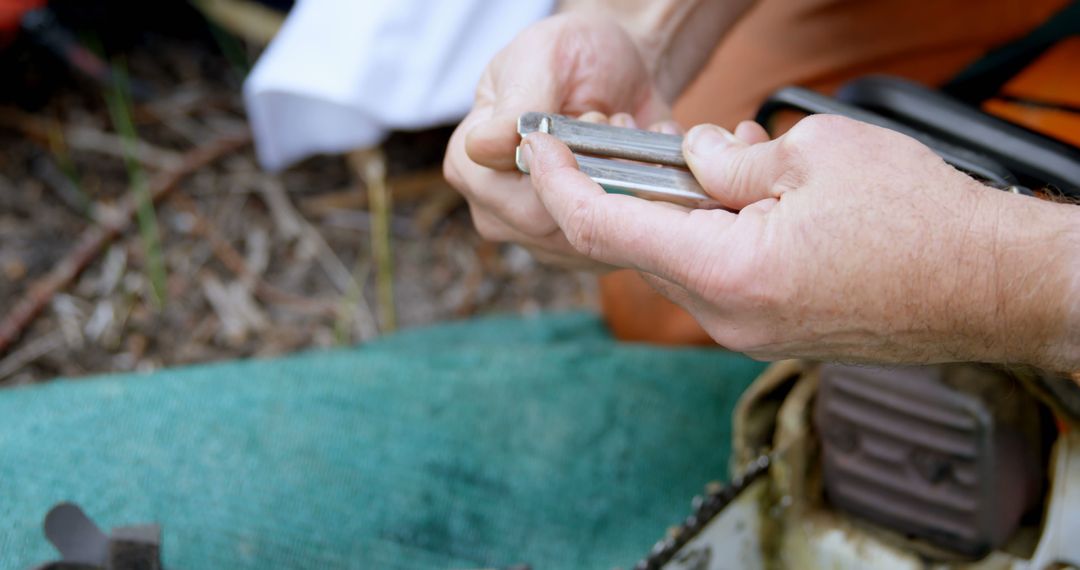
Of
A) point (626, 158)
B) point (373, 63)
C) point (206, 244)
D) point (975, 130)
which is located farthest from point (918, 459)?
point (206, 244)

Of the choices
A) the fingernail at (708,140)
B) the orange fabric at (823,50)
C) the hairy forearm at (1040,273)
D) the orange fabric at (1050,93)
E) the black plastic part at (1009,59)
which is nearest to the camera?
the hairy forearm at (1040,273)

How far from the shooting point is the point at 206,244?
66.3 inches

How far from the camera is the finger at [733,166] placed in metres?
0.71

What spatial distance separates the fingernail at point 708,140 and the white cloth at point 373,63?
69cm

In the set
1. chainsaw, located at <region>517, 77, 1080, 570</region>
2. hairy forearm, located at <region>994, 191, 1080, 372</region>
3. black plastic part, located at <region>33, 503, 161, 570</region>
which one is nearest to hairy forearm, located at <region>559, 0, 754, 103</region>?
chainsaw, located at <region>517, 77, 1080, 570</region>

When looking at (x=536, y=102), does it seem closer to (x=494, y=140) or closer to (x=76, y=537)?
(x=494, y=140)

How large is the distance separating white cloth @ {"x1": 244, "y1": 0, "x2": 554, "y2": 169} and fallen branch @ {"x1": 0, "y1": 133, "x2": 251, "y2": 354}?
0.27m

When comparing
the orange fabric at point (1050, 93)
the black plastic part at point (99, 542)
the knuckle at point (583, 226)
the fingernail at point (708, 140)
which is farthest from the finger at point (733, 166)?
the black plastic part at point (99, 542)

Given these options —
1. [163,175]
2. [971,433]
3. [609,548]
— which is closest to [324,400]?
[609,548]

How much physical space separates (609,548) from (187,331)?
2.82 ft

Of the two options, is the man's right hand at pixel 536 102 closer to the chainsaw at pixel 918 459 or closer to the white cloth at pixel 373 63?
the chainsaw at pixel 918 459

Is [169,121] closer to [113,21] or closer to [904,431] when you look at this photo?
[113,21]

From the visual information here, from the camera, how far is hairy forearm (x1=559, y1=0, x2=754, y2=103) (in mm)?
1100

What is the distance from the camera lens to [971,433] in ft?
2.88
